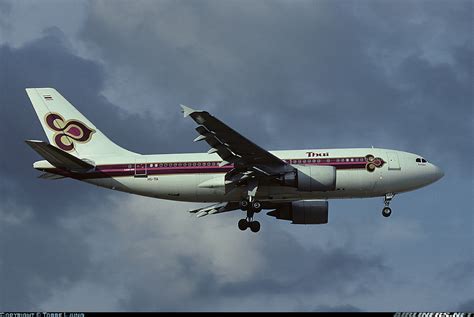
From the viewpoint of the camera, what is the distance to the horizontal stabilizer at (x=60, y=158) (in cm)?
6562

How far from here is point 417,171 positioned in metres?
69.3

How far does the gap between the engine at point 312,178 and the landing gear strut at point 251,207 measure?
2.30 m

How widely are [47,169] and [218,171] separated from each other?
35.7 feet

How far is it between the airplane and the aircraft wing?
62mm

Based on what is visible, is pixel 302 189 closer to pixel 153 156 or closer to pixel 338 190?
pixel 338 190

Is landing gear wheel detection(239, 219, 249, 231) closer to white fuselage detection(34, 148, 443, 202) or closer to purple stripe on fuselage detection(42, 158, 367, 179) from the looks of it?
white fuselage detection(34, 148, 443, 202)

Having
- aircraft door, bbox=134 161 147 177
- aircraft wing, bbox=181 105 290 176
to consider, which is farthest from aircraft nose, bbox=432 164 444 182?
aircraft door, bbox=134 161 147 177

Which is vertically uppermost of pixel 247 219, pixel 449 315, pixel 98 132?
pixel 98 132

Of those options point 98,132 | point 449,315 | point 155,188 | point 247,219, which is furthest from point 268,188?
point 449,315

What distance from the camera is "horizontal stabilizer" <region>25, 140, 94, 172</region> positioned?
65625 millimetres

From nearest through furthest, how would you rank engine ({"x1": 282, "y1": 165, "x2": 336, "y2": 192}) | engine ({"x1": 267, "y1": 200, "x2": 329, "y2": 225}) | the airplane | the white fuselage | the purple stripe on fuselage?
engine ({"x1": 282, "y1": 165, "x2": 336, "y2": 192}), the airplane, the white fuselage, the purple stripe on fuselage, engine ({"x1": 267, "y1": 200, "x2": 329, "y2": 225})

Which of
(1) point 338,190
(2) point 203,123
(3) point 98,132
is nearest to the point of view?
(2) point 203,123

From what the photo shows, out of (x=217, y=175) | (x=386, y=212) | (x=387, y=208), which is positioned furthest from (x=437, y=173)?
(x=217, y=175)

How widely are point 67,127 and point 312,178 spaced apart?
17903 mm
